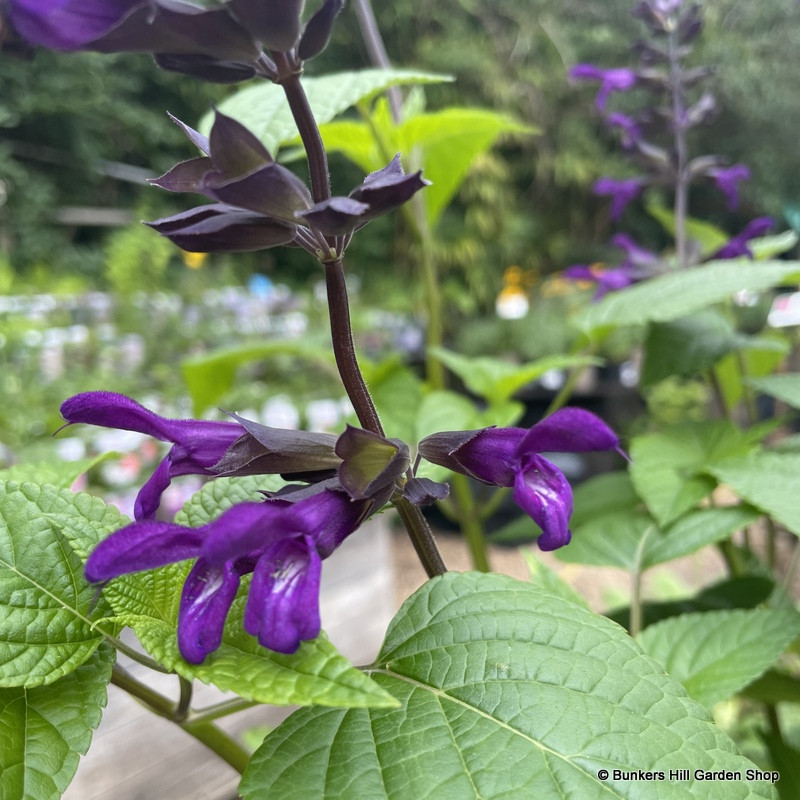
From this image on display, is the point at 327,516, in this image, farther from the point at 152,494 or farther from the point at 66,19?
the point at 66,19

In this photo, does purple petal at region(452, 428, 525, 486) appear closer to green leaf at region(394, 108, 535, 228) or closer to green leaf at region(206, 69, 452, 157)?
green leaf at region(206, 69, 452, 157)

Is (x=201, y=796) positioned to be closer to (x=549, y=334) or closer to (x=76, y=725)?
(x=76, y=725)

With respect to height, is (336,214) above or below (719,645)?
above

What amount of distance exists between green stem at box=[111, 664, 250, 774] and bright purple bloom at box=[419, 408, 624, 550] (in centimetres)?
17

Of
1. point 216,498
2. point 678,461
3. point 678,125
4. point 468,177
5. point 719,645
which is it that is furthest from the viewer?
point 468,177

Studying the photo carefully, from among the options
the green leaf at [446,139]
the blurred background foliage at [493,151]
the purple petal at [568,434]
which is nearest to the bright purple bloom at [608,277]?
the green leaf at [446,139]

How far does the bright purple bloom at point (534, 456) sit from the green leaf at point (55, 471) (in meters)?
0.25

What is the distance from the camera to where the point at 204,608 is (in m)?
0.26

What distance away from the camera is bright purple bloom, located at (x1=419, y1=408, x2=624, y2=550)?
0.30 meters

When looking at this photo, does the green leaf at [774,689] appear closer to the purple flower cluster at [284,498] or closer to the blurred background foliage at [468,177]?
the purple flower cluster at [284,498]

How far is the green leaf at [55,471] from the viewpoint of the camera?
1.38 ft

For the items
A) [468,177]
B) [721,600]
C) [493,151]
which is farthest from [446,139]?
[493,151]

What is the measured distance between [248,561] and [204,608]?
28mm

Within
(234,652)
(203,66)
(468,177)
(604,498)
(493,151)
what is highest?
(203,66)
